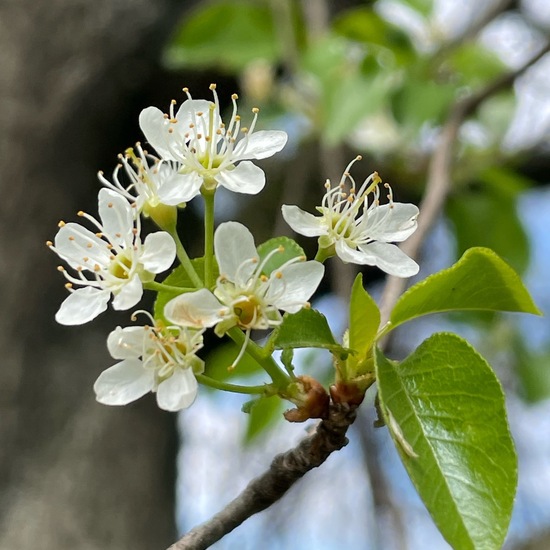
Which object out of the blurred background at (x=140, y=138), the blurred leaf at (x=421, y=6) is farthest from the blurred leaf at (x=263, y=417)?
the blurred leaf at (x=421, y=6)

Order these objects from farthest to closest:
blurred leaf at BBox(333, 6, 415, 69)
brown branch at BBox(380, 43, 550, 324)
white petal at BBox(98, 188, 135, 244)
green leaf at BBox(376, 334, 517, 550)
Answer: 1. blurred leaf at BBox(333, 6, 415, 69)
2. brown branch at BBox(380, 43, 550, 324)
3. white petal at BBox(98, 188, 135, 244)
4. green leaf at BBox(376, 334, 517, 550)

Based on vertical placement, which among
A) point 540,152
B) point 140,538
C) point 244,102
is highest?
point 244,102

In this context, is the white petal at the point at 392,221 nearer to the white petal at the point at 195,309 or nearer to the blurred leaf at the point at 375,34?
the white petal at the point at 195,309

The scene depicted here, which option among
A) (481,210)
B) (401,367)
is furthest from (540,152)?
(401,367)

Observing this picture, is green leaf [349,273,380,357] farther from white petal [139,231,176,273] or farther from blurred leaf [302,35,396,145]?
blurred leaf [302,35,396,145]

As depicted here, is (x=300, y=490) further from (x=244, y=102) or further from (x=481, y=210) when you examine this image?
(x=244, y=102)

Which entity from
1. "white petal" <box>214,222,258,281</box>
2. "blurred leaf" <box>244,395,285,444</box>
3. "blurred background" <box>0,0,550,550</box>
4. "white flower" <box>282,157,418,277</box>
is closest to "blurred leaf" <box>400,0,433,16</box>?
"blurred background" <box>0,0,550,550</box>
